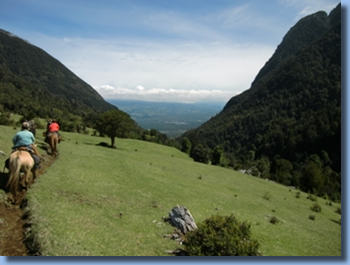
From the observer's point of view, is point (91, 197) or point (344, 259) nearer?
point (344, 259)

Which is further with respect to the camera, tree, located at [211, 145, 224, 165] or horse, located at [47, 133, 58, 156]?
tree, located at [211, 145, 224, 165]

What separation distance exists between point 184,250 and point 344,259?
602 cm

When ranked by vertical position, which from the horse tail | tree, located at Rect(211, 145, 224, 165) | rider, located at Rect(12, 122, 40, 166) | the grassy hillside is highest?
rider, located at Rect(12, 122, 40, 166)

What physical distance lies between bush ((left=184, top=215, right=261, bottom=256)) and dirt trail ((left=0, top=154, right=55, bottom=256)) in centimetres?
628

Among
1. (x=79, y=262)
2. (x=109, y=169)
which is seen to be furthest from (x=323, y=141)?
(x=79, y=262)

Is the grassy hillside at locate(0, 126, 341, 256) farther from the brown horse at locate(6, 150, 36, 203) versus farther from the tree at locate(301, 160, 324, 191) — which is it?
the tree at locate(301, 160, 324, 191)

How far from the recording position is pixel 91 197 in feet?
50.3

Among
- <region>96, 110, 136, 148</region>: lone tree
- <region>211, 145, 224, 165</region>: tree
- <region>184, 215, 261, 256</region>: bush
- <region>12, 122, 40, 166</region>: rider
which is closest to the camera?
<region>184, 215, 261, 256</region>: bush

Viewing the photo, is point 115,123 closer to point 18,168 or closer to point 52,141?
point 52,141

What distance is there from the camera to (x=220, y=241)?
9.93m

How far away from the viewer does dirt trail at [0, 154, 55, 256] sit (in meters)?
9.13

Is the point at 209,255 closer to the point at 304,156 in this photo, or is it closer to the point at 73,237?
the point at 73,237

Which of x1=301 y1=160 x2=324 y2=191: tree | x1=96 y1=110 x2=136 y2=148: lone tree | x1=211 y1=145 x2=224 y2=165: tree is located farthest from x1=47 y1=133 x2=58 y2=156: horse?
x1=301 y1=160 x2=324 y2=191: tree

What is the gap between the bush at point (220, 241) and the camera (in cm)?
978
